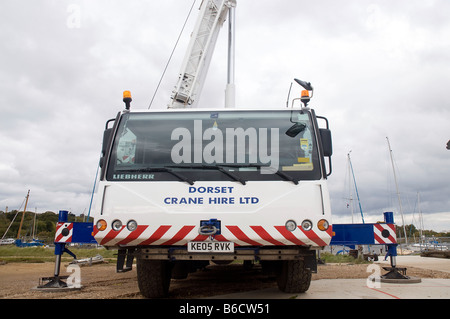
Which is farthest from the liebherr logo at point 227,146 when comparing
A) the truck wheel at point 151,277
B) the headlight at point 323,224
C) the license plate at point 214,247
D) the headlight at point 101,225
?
the truck wheel at point 151,277

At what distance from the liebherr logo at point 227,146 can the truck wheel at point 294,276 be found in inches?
56.7

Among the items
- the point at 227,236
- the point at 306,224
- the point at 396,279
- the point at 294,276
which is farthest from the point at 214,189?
the point at 396,279

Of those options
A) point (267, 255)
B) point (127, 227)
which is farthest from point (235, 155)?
point (127, 227)

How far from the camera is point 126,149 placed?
15.2 feet

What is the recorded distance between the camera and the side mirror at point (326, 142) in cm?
453

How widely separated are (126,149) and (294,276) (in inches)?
110

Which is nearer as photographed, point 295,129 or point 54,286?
point 295,129

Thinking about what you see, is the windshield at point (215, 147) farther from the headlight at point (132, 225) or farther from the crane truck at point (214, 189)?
the headlight at point (132, 225)

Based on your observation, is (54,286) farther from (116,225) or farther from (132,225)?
(132,225)

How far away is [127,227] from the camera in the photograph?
4.20 m

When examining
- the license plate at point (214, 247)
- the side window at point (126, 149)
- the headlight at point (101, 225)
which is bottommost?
the license plate at point (214, 247)

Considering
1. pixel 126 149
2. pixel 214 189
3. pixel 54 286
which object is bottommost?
pixel 54 286
